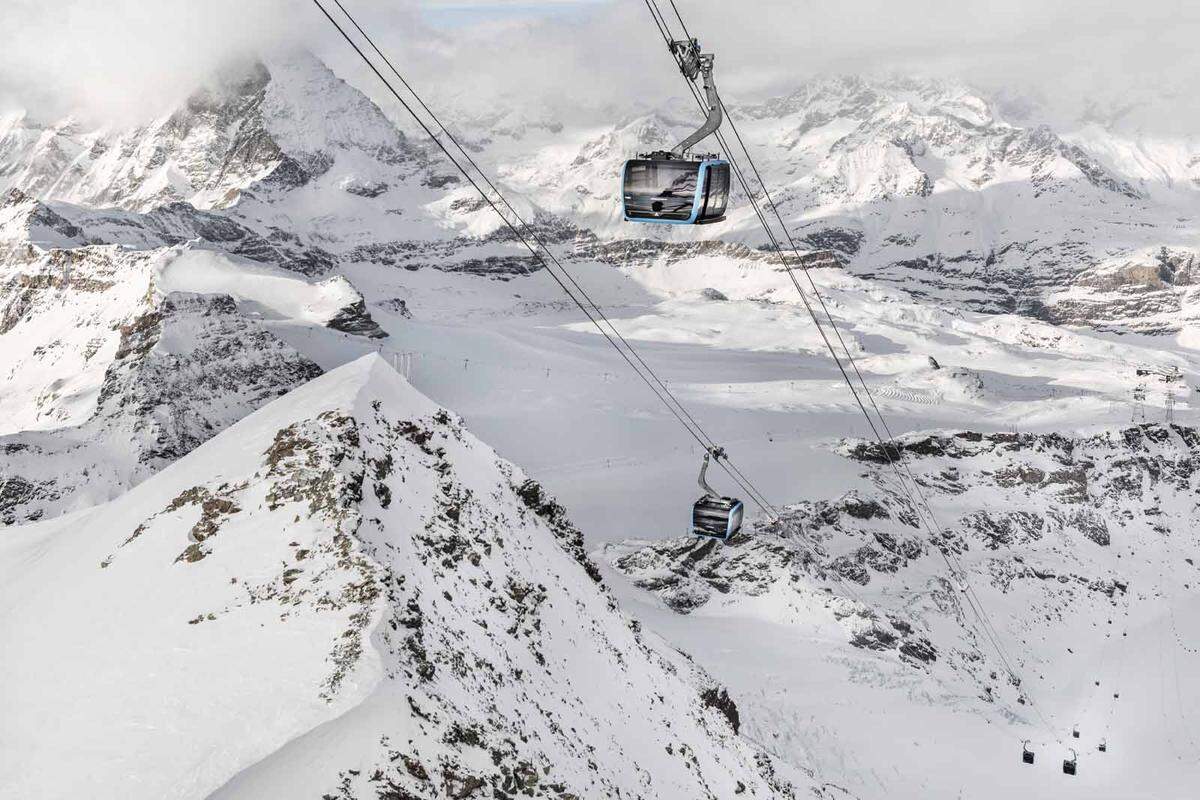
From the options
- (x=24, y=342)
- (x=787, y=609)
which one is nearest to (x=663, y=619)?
(x=787, y=609)

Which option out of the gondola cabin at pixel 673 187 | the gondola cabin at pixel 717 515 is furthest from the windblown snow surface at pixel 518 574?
the gondola cabin at pixel 673 187

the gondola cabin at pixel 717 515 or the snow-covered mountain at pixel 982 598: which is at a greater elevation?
the gondola cabin at pixel 717 515

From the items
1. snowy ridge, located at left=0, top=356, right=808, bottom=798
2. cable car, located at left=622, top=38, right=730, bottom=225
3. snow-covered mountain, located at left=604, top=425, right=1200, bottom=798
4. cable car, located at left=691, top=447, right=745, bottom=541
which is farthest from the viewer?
snow-covered mountain, located at left=604, top=425, right=1200, bottom=798

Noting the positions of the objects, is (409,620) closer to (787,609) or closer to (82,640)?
(82,640)

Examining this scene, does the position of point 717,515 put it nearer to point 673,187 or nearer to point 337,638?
point 673,187

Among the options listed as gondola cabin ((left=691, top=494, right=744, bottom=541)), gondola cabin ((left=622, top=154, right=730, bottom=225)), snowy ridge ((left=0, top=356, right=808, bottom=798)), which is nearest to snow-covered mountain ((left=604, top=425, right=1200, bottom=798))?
gondola cabin ((left=691, top=494, right=744, bottom=541))

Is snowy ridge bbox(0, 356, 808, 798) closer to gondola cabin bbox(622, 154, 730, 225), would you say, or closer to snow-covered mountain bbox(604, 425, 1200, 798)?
gondola cabin bbox(622, 154, 730, 225)

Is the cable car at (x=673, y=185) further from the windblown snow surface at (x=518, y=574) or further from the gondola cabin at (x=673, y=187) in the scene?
the windblown snow surface at (x=518, y=574)
